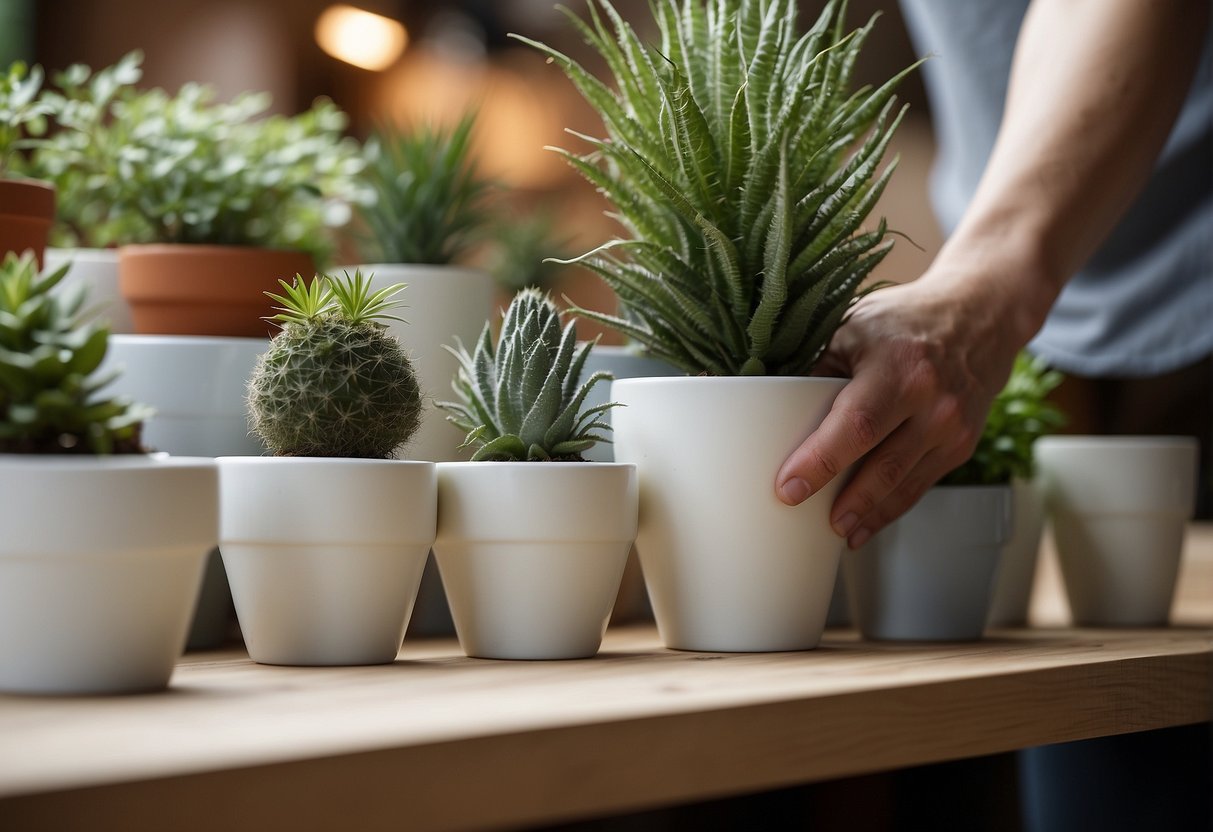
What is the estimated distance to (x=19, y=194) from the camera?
875 mm

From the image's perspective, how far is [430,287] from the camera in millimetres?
1059

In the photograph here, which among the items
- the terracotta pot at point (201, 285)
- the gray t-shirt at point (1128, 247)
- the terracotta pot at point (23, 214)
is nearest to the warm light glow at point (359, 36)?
the gray t-shirt at point (1128, 247)

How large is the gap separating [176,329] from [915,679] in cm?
63

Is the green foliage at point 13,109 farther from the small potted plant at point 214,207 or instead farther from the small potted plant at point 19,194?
the small potted plant at point 214,207

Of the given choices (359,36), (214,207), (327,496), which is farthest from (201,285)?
(359,36)

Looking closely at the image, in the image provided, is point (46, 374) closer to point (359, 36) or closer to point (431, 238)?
point (431, 238)

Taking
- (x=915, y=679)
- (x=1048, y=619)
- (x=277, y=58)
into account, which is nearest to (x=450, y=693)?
(x=915, y=679)

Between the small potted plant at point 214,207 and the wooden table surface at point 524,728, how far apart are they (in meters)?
0.28

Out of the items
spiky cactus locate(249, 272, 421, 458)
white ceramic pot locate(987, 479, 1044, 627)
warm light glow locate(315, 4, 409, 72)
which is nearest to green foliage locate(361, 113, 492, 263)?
spiky cactus locate(249, 272, 421, 458)

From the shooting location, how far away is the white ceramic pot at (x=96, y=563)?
2.06 ft

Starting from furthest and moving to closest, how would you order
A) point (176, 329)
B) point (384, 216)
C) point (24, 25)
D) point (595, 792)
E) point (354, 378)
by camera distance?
1. point (24, 25)
2. point (384, 216)
3. point (176, 329)
4. point (354, 378)
5. point (595, 792)

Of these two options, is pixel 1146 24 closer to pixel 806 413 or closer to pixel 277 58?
pixel 806 413

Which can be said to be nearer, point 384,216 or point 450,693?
point 450,693

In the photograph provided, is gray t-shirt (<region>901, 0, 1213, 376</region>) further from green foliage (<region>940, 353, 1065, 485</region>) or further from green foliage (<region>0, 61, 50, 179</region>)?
green foliage (<region>0, 61, 50, 179</region>)
